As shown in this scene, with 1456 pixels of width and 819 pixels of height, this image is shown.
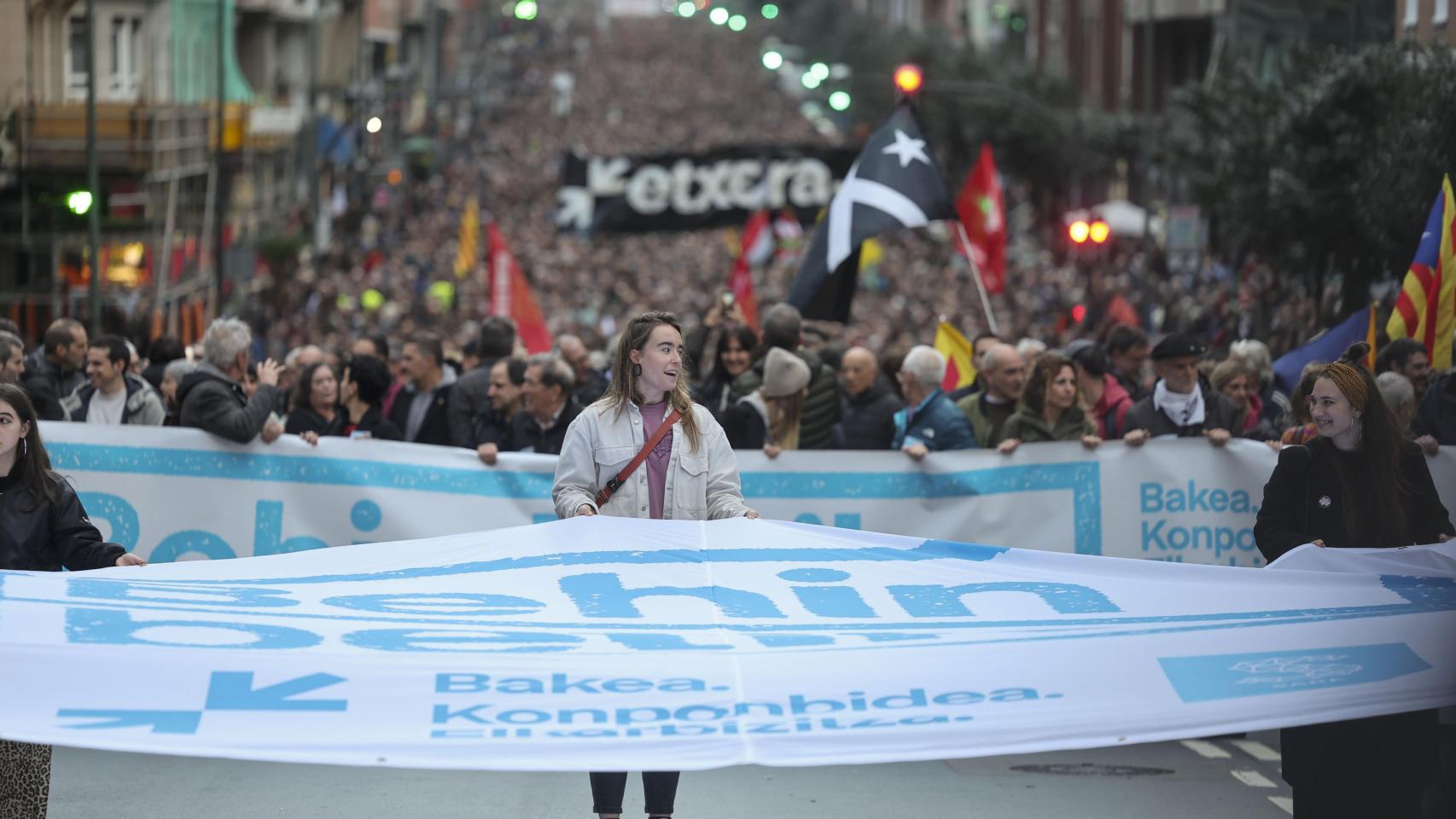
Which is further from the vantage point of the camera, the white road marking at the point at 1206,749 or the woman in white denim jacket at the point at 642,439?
the white road marking at the point at 1206,749

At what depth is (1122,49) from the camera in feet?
210

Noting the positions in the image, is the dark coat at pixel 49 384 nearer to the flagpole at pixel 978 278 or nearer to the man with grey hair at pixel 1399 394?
the flagpole at pixel 978 278

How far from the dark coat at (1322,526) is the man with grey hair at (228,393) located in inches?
186

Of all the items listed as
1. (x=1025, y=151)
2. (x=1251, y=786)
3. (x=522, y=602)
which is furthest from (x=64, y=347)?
(x=1025, y=151)

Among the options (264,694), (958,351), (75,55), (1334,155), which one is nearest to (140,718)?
(264,694)

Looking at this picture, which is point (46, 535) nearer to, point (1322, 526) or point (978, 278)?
point (1322, 526)

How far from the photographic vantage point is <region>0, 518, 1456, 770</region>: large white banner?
5.77 meters

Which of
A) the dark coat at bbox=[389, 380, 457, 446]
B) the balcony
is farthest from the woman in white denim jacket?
Result: the balcony

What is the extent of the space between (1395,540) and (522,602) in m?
2.85

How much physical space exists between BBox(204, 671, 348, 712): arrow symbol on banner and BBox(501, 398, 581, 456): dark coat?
4914 millimetres

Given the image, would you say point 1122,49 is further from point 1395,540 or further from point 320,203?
point 1395,540

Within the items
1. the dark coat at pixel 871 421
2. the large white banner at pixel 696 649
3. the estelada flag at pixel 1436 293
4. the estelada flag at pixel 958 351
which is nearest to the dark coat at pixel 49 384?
the dark coat at pixel 871 421

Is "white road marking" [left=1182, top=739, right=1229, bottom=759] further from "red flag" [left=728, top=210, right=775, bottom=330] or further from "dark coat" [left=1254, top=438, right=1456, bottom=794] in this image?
"red flag" [left=728, top=210, right=775, bottom=330]

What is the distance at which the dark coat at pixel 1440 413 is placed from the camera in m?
10.2
